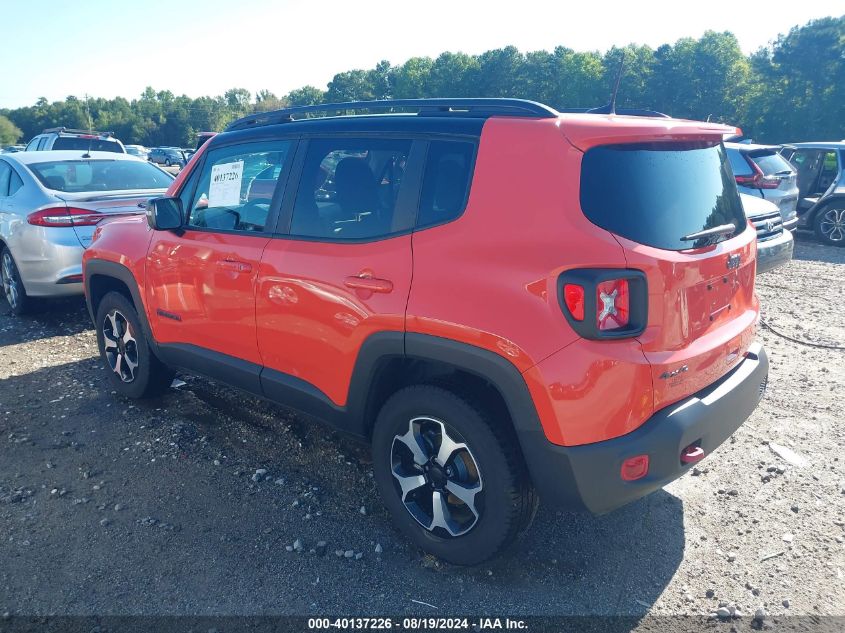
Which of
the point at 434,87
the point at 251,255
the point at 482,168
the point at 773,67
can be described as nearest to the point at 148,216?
the point at 251,255

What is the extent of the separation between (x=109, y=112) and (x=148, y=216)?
122 m

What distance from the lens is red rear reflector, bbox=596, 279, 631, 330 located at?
2.19m

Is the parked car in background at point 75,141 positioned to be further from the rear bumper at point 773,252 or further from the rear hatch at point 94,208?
the rear bumper at point 773,252

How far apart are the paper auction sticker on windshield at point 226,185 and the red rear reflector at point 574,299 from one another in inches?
83.5

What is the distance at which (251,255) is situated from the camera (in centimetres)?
333

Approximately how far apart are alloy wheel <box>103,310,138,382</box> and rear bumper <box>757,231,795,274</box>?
5951mm

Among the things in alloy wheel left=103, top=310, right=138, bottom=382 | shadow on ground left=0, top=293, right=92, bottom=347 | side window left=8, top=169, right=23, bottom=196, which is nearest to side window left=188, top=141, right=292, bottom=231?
alloy wheel left=103, top=310, right=138, bottom=382

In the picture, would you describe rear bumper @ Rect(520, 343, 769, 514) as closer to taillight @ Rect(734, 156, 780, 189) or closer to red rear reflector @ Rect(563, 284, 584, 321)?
red rear reflector @ Rect(563, 284, 584, 321)

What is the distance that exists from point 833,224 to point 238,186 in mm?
10485

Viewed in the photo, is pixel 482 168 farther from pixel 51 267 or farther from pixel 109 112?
pixel 109 112

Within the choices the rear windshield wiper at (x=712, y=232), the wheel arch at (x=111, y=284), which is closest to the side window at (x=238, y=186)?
the wheel arch at (x=111, y=284)

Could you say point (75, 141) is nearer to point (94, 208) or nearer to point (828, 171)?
point (94, 208)

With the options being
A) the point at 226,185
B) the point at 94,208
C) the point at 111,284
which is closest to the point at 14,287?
the point at 94,208

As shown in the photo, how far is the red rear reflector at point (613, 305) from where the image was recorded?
219 centimetres
